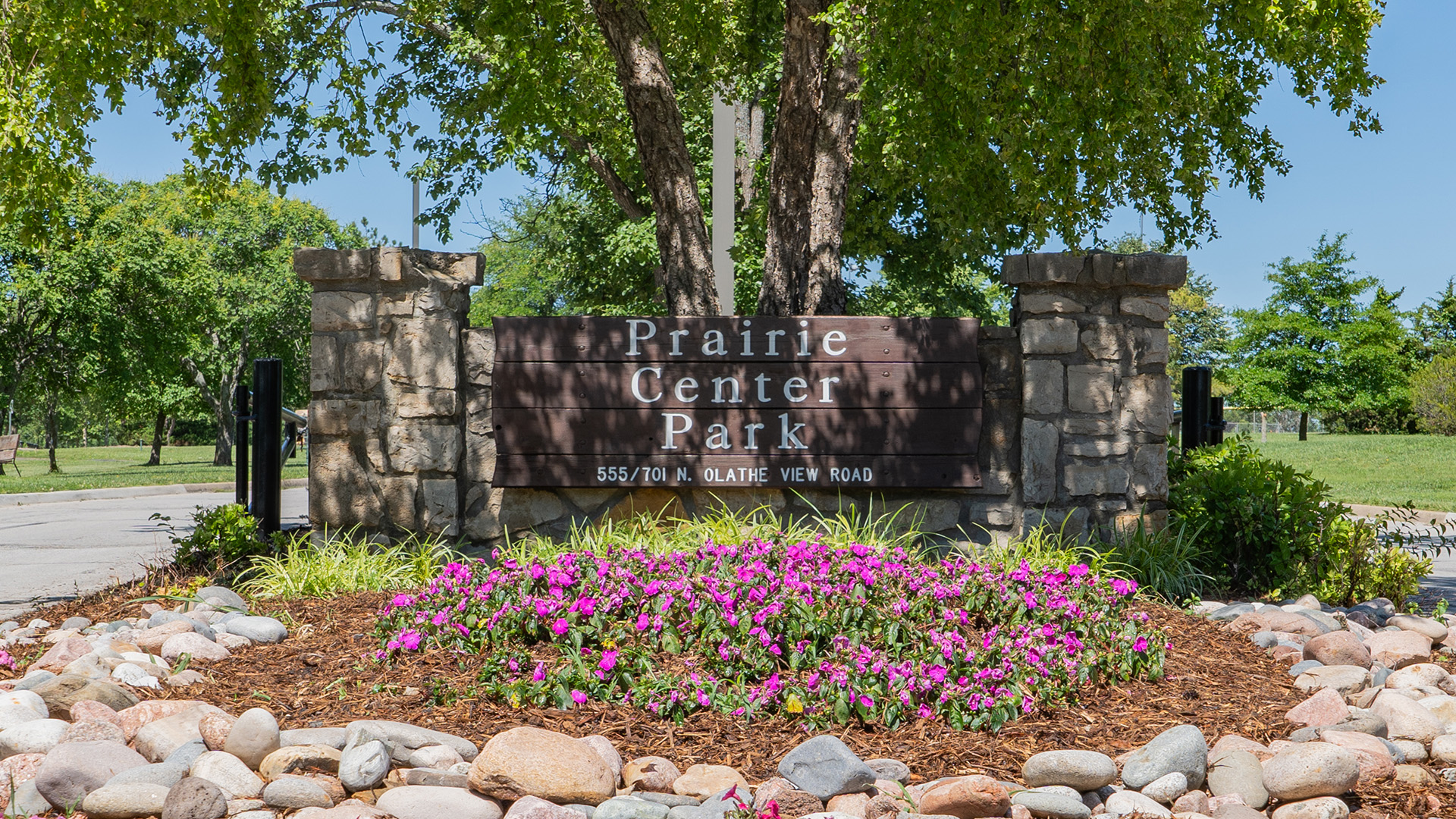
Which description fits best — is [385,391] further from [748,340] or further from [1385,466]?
[1385,466]

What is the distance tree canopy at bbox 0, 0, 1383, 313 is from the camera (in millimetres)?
5746

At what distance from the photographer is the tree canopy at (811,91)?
5746 mm

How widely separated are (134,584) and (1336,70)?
923cm

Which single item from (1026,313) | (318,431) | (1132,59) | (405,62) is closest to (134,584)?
(318,431)

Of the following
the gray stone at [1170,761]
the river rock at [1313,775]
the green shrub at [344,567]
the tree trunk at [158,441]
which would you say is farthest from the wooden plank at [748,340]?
the tree trunk at [158,441]

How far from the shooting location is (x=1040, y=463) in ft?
20.2

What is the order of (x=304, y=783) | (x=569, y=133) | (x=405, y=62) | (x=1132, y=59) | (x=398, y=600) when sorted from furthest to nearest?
(x=405, y=62)
(x=569, y=133)
(x=1132, y=59)
(x=398, y=600)
(x=304, y=783)

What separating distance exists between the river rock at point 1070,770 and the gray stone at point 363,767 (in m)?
1.92

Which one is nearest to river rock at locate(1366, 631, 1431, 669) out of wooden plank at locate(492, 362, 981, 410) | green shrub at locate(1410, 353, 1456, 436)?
wooden plank at locate(492, 362, 981, 410)

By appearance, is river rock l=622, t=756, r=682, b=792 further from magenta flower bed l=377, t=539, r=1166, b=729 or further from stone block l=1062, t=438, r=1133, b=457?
stone block l=1062, t=438, r=1133, b=457

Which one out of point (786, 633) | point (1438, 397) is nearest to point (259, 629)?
point (786, 633)

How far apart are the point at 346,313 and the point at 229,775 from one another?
372 cm

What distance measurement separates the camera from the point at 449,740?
129 inches

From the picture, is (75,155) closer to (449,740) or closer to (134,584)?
(134,584)
